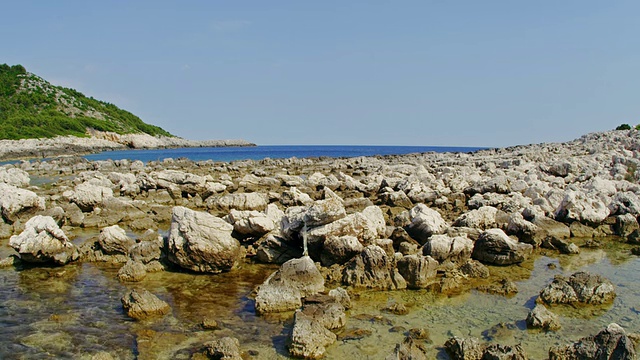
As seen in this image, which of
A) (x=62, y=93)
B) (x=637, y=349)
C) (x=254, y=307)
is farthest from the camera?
(x=62, y=93)

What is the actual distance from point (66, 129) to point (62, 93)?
3470 centimetres

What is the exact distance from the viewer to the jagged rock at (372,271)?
10.8 metres

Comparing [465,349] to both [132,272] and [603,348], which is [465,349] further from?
[132,272]

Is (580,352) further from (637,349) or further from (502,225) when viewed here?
(502,225)

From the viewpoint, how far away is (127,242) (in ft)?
43.6

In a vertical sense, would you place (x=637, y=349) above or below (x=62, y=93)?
below

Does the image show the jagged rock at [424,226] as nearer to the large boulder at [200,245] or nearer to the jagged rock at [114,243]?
the large boulder at [200,245]

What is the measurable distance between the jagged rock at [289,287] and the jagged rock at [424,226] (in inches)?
166

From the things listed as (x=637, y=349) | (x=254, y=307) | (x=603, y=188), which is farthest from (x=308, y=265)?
(x=603, y=188)

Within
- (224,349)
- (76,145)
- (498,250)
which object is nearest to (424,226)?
(498,250)

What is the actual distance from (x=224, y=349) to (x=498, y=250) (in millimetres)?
8595

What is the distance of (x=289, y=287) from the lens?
9.79 m

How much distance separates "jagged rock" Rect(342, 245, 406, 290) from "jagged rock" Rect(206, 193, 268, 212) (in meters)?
8.80

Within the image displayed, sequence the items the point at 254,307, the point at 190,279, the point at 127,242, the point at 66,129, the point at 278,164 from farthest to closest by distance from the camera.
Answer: the point at 66,129
the point at 278,164
the point at 127,242
the point at 190,279
the point at 254,307
